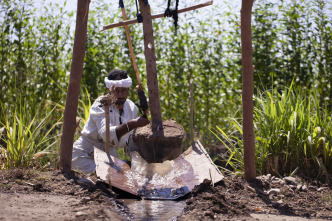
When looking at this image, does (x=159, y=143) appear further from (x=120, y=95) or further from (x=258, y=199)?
(x=120, y=95)

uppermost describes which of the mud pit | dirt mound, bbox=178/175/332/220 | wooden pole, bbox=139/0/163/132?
wooden pole, bbox=139/0/163/132

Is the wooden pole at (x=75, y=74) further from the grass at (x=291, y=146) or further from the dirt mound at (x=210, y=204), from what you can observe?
the grass at (x=291, y=146)

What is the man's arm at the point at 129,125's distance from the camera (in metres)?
4.86

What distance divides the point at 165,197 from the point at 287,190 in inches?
47.2

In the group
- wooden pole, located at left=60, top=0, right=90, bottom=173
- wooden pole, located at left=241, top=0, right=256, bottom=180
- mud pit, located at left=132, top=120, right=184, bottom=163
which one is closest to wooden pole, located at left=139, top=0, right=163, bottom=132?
mud pit, located at left=132, top=120, right=184, bottom=163

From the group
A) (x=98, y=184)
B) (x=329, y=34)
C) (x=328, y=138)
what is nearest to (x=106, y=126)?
(x=98, y=184)

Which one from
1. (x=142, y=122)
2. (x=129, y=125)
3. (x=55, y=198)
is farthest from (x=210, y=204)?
Answer: (x=129, y=125)

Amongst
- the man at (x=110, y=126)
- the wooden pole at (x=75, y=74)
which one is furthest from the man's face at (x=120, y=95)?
the wooden pole at (x=75, y=74)

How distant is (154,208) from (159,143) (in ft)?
2.10

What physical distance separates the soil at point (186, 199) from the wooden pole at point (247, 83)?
26cm

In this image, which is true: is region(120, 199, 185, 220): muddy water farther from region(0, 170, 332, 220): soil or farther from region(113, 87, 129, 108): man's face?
region(113, 87, 129, 108): man's face

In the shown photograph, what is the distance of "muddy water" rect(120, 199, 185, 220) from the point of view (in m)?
3.65

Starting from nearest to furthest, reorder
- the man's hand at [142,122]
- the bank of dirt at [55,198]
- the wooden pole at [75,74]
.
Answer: the bank of dirt at [55,198], the wooden pole at [75,74], the man's hand at [142,122]

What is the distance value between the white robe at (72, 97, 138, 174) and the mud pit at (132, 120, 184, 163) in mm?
900
